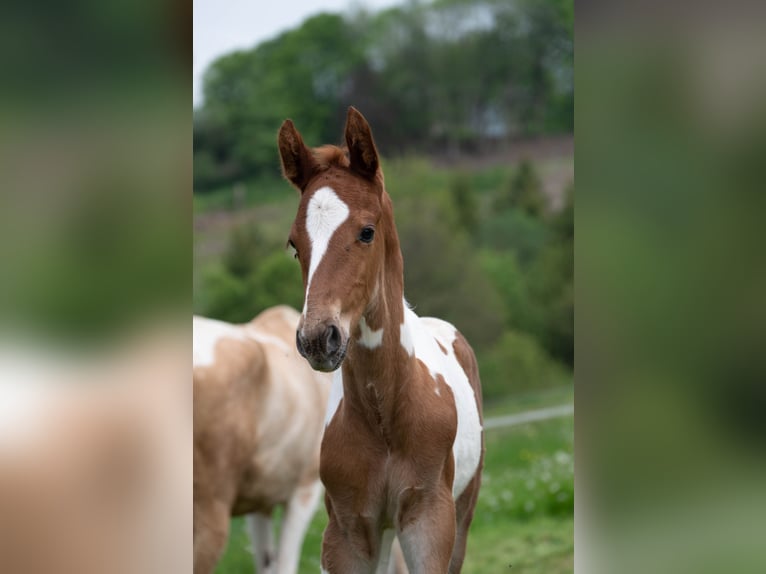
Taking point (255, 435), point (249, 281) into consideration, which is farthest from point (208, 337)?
point (249, 281)

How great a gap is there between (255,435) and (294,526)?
1.77ft

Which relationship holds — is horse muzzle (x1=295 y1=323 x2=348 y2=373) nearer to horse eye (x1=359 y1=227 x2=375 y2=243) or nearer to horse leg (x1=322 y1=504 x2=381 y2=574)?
horse eye (x1=359 y1=227 x2=375 y2=243)

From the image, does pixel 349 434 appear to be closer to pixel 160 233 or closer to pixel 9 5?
pixel 160 233

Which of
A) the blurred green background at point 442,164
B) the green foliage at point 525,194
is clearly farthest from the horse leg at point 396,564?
the green foliage at point 525,194

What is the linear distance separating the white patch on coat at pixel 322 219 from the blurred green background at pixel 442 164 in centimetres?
707

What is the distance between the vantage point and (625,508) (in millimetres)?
1444

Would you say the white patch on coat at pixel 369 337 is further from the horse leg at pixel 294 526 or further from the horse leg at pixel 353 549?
the horse leg at pixel 294 526

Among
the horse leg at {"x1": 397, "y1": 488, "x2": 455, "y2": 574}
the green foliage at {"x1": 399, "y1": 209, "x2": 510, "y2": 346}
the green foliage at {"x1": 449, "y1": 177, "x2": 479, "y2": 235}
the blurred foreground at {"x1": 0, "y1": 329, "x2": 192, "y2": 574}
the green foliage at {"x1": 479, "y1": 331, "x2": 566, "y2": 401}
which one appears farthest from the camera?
the green foliage at {"x1": 449, "y1": 177, "x2": 479, "y2": 235}

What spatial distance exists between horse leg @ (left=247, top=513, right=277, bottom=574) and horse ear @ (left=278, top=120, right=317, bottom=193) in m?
2.76

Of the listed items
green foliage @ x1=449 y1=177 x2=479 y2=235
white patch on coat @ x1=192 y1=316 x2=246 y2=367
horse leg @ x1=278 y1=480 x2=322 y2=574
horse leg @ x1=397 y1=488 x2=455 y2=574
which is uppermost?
horse leg @ x1=397 y1=488 x2=455 y2=574

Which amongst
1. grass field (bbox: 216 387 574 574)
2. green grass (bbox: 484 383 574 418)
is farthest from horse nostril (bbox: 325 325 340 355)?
green grass (bbox: 484 383 574 418)

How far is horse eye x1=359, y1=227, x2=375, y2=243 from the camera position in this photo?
231 centimetres

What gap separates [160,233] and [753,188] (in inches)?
35.8

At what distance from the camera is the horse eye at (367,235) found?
2312 mm
